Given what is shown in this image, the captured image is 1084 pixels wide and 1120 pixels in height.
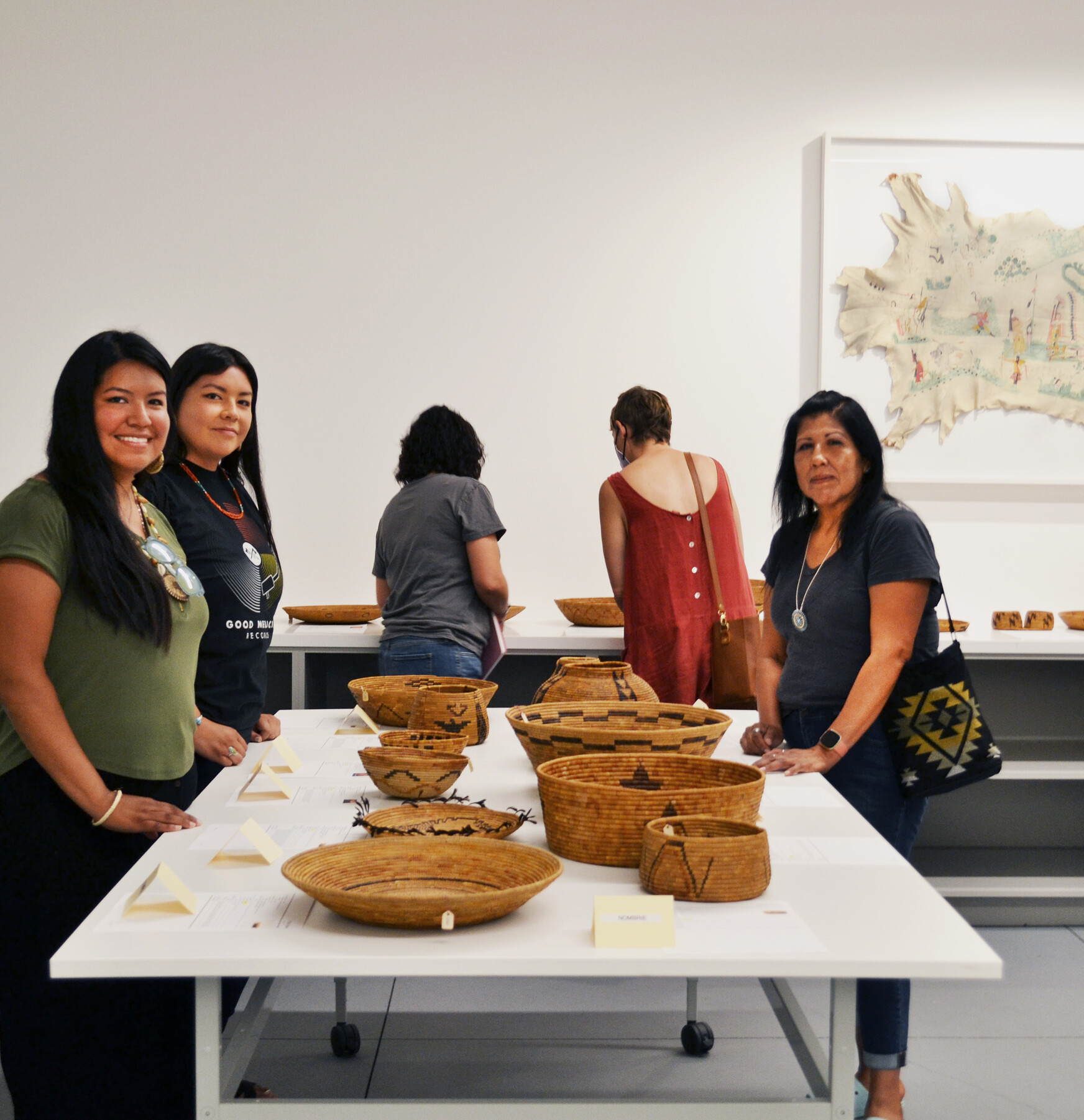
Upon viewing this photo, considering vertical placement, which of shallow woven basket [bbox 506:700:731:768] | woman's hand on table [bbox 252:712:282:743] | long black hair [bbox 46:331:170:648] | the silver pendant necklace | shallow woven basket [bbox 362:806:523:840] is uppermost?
long black hair [bbox 46:331:170:648]

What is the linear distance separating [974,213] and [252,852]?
11.9 ft

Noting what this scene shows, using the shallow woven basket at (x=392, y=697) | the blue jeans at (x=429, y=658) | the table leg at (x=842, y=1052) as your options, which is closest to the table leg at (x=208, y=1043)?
the table leg at (x=842, y=1052)

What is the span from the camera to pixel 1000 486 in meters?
4.05

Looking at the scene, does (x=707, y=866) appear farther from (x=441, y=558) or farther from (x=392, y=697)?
(x=441, y=558)

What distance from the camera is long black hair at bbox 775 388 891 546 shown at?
80.8 inches

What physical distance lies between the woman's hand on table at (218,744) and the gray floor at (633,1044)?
0.78m

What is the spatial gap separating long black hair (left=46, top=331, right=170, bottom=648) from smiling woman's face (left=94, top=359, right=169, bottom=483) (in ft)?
0.05

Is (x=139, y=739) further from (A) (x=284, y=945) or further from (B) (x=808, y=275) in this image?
(B) (x=808, y=275)

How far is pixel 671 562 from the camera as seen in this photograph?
291 cm

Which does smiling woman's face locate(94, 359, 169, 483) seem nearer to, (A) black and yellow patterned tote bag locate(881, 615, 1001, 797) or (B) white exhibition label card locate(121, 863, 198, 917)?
(B) white exhibition label card locate(121, 863, 198, 917)

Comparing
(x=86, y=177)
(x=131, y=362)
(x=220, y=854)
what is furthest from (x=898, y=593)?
(x=86, y=177)

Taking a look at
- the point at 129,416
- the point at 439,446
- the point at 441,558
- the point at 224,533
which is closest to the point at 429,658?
the point at 441,558

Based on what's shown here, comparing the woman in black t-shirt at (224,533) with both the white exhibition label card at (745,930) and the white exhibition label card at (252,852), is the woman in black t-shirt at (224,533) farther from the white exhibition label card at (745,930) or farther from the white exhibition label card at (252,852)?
the white exhibition label card at (745,930)

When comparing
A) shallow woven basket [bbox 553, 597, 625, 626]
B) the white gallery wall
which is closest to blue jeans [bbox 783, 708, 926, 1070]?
shallow woven basket [bbox 553, 597, 625, 626]
